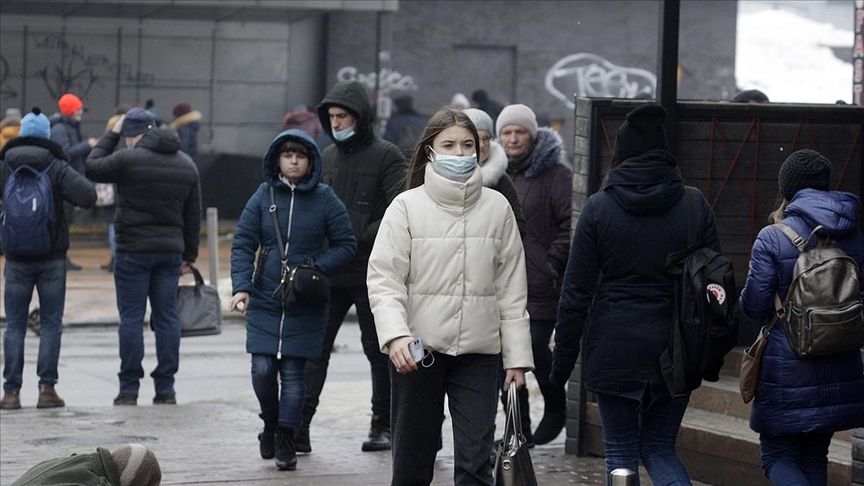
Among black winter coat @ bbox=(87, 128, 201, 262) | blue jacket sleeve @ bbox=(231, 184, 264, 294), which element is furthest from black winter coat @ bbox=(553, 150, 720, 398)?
black winter coat @ bbox=(87, 128, 201, 262)

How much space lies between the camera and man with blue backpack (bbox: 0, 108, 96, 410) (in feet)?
34.7

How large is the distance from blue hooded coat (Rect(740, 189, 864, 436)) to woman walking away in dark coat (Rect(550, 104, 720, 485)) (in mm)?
235

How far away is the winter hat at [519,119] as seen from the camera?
28.8ft

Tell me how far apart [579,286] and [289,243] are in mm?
2463

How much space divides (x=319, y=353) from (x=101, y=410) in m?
2.74

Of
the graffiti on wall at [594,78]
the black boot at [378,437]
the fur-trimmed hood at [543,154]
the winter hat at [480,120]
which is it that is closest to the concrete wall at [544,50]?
the graffiti on wall at [594,78]

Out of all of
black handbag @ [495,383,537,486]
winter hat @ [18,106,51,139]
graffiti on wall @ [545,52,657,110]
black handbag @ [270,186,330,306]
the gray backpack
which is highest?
graffiti on wall @ [545,52,657,110]

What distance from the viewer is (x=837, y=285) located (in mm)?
6070

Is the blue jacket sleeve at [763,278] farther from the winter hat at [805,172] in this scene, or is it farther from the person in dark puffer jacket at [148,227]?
the person in dark puffer jacket at [148,227]

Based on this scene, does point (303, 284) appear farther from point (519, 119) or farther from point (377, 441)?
point (519, 119)

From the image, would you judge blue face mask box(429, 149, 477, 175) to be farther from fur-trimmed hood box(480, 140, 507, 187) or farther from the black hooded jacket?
the black hooded jacket

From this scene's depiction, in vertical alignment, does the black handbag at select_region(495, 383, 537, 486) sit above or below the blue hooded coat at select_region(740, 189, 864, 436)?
below

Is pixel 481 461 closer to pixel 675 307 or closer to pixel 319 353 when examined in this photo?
pixel 675 307

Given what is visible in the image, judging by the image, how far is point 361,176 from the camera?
866 cm
